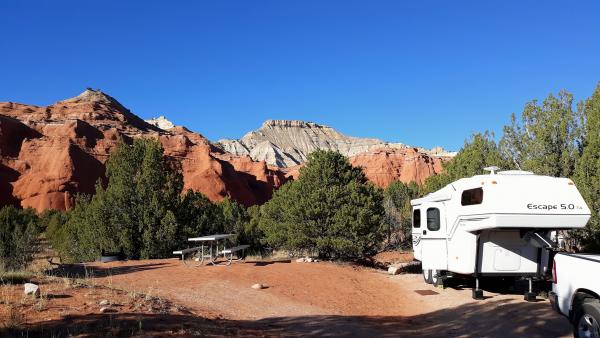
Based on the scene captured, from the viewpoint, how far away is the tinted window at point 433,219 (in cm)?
1213

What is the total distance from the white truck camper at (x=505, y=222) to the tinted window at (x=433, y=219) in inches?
2.2

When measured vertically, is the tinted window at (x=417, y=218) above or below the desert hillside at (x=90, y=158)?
below

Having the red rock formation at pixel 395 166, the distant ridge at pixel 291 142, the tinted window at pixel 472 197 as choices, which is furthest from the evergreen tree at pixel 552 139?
the distant ridge at pixel 291 142

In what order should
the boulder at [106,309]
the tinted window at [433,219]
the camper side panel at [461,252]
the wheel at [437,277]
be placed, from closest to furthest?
1. the boulder at [106,309]
2. the camper side panel at [461,252]
3. the tinted window at [433,219]
4. the wheel at [437,277]

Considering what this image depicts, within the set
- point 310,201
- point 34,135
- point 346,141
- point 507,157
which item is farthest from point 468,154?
point 346,141

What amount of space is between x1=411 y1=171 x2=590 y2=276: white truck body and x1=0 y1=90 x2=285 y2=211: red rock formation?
52901mm

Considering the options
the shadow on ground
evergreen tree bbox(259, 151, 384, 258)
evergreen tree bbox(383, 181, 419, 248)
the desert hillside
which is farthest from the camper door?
the desert hillside

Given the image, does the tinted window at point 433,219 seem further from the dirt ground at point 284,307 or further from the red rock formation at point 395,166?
the red rock formation at point 395,166

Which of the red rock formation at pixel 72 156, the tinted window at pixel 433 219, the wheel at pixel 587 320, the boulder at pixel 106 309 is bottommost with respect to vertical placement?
the boulder at pixel 106 309

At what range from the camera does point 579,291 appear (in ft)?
20.8

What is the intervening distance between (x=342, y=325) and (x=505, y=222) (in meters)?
4.12

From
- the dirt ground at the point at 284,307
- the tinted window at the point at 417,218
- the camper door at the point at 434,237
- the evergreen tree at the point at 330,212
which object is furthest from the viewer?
the evergreen tree at the point at 330,212

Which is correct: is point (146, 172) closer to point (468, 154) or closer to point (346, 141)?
point (468, 154)

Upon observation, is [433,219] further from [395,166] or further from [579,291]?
[395,166]
